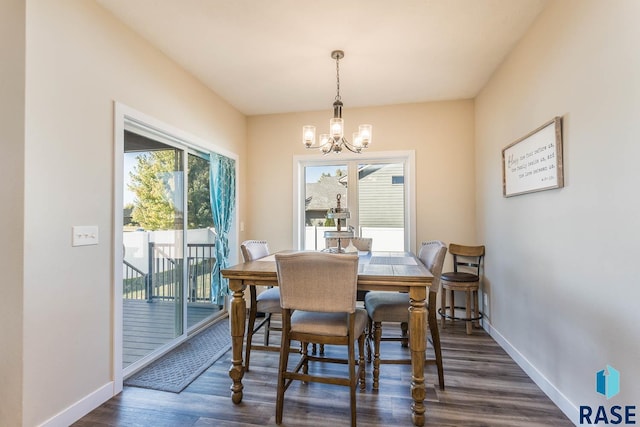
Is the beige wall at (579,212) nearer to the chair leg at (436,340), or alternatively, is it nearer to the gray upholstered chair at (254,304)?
the chair leg at (436,340)

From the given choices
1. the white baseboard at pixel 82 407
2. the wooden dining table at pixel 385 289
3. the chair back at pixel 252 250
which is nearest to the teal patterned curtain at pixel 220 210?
the chair back at pixel 252 250

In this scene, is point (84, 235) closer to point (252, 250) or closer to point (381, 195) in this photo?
point (252, 250)

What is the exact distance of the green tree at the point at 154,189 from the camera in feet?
8.55

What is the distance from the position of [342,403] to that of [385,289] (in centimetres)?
84

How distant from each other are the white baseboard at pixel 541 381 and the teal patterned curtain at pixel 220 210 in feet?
9.63

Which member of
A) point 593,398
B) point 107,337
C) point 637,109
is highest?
point 637,109

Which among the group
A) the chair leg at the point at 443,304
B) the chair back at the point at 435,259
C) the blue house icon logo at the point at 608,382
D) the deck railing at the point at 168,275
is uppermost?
the chair back at the point at 435,259

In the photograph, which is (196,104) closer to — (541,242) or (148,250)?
(148,250)

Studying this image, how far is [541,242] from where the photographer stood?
7.31ft

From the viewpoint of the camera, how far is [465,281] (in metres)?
3.26

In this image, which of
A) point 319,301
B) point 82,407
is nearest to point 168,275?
point 82,407

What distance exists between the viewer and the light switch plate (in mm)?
1901

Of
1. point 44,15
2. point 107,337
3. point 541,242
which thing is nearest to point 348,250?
point 541,242

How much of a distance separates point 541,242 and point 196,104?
10.8ft
